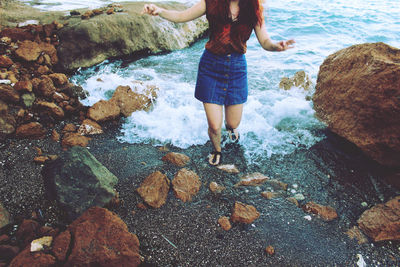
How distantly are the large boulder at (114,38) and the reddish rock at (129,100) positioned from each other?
5.09 feet

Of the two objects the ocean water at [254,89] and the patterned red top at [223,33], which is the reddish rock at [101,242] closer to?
the ocean water at [254,89]

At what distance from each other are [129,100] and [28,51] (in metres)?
2.01

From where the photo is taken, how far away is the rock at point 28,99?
3.26 meters

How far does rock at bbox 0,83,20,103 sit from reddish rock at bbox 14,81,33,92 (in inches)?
3.7

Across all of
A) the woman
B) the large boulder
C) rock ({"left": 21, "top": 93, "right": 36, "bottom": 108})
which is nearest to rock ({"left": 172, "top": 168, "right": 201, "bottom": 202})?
the woman

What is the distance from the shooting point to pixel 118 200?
7.40 feet

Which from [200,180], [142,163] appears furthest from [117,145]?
[200,180]

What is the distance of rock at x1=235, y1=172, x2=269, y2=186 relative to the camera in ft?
8.87

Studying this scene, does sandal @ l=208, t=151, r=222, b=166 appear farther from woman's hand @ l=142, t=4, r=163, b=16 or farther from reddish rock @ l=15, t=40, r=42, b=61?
reddish rock @ l=15, t=40, r=42, b=61

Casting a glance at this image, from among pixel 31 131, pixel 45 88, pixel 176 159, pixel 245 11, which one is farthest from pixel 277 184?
pixel 45 88

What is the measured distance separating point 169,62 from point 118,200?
4372 mm

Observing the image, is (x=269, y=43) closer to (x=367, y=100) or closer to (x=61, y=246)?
(x=367, y=100)

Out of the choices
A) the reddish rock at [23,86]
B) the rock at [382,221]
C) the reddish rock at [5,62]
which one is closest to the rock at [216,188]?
the rock at [382,221]

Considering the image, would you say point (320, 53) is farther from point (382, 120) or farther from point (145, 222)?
point (145, 222)
